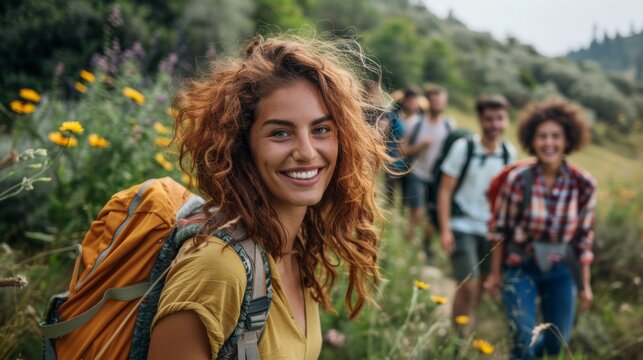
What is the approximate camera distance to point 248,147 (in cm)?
178

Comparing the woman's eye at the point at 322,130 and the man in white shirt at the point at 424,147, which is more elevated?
the woman's eye at the point at 322,130

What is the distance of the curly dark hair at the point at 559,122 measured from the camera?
402cm

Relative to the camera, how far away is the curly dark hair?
402cm

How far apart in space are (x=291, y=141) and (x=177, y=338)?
69cm

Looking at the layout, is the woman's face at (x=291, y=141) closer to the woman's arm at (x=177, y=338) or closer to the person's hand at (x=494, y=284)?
the woman's arm at (x=177, y=338)

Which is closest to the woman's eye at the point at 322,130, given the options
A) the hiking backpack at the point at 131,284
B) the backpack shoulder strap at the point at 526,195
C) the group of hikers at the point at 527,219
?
the hiking backpack at the point at 131,284

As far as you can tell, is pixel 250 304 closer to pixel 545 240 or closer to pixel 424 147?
pixel 545 240

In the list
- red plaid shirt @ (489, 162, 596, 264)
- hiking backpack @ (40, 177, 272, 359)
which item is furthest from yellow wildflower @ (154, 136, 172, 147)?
red plaid shirt @ (489, 162, 596, 264)

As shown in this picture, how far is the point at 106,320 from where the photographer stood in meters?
1.49

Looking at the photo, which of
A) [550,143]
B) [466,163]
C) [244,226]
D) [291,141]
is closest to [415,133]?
[466,163]

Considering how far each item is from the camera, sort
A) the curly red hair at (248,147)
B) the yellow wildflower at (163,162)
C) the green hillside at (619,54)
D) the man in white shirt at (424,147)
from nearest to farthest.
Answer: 1. the curly red hair at (248,147)
2. the yellow wildflower at (163,162)
3. the man in white shirt at (424,147)
4. the green hillside at (619,54)

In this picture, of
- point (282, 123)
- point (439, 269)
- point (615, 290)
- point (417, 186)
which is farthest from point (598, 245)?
point (282, 123)

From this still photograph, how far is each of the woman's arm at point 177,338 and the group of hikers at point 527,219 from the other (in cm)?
201

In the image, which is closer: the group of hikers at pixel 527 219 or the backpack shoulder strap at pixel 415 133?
the group of hikers at pixel 527 219
